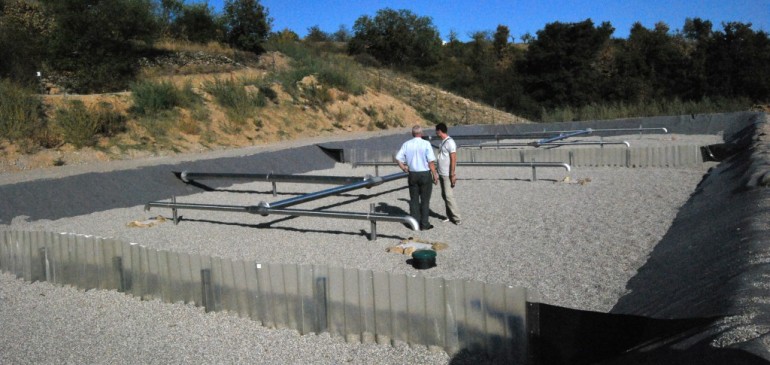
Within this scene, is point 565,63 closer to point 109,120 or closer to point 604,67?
point 604,67

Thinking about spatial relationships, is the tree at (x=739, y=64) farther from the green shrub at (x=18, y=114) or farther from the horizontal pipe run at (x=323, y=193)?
the green shrub at (x=18, y=114)

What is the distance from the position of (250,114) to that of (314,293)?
19.4 m

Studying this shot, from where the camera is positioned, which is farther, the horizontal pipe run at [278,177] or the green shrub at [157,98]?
the green shrub at [157,98]

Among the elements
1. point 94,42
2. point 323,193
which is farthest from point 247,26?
point 323,193

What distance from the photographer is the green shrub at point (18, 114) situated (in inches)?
645

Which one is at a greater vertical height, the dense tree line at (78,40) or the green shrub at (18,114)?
the dense tree line at (78,40)

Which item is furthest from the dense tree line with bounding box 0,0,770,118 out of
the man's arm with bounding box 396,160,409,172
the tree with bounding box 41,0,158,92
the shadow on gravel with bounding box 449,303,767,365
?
the shadow on gravel with bounding box 449,303,767,365

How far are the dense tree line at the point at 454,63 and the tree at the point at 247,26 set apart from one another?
0.06 meters

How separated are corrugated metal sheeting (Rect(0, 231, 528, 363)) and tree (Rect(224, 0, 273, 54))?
33.1m

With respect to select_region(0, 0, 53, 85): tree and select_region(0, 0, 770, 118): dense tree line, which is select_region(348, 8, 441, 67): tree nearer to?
select_region(0, 0, 770, 118): dense tree line

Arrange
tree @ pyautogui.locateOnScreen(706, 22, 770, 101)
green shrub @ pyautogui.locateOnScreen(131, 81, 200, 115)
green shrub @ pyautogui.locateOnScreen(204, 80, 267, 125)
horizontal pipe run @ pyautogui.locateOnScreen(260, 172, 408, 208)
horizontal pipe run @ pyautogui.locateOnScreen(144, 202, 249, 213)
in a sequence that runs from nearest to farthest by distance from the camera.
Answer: horizontal pipe run @ pyautogui.locateOnScreen(144, 202, 249, 213), horizontal pipe run @ pyautogui.locateOnScreen(260, 172, 408, 208), green shrub @ pyautogui.locateOnScreen(131, 81, 200, 115), green shrub @ pyautogui.locateOnScreen(204, 80, 267, 125), tree @ pyautogui.locateOnScreen(706, 22, 770, 101)

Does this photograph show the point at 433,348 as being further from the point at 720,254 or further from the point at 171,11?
the point at 171,11

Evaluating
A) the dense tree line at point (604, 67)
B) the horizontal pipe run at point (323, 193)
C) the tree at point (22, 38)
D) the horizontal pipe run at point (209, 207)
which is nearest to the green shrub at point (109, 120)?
the tree at point (22, 38)

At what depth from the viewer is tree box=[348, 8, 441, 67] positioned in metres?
54.8
